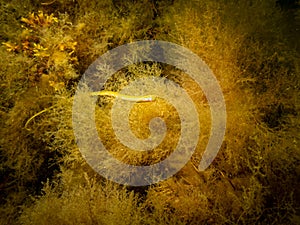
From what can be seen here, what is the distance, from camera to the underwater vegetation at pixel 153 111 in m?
6.02

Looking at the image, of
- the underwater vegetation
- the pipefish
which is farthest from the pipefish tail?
the underwater vegetation

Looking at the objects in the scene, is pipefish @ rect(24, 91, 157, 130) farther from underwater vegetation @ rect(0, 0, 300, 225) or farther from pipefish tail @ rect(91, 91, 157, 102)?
underwater vegetation @ rect(0, 0, 300, 225)

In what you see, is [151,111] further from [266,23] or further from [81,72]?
[266,23]

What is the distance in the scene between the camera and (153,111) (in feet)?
22.5

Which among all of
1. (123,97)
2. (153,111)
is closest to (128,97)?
(123,97)

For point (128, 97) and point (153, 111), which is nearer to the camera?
point (153, 111)

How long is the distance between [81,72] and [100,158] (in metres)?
1.90

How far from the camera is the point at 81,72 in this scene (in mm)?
7629

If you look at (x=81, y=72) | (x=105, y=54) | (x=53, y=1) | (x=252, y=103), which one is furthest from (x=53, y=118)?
(x=252, y=103)

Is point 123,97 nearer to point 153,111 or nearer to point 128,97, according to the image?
point 128,97

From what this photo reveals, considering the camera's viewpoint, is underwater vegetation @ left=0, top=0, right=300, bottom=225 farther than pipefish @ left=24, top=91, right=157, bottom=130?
No

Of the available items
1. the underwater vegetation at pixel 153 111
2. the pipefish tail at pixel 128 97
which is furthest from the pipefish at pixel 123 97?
the underwater vegetation at pixel 153 111

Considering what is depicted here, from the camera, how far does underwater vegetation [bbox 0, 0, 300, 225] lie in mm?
6016

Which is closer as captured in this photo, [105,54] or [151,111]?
[151,111]
